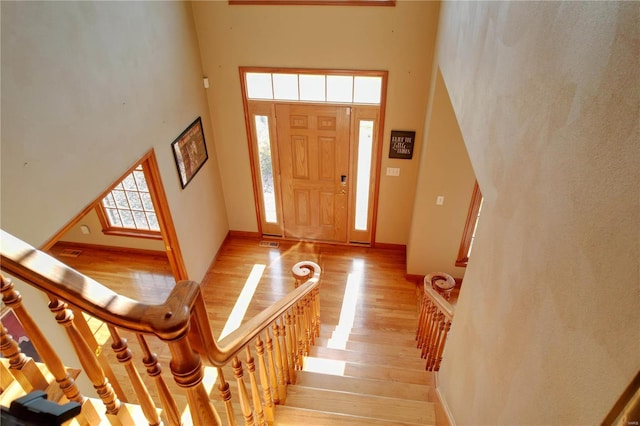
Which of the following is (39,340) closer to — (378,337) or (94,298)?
(94,298)

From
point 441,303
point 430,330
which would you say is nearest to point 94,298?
point 441,303

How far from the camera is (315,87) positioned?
4746mm

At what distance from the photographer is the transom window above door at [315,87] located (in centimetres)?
466

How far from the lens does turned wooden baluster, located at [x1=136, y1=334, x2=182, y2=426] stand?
1140 mm

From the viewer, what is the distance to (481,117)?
6.74 ft

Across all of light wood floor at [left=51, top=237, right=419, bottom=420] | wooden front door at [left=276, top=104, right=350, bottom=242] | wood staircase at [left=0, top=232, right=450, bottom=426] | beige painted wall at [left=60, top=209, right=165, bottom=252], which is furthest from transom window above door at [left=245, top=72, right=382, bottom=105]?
beige painted wall at [left=60, top=209, right=165, bottom=252]

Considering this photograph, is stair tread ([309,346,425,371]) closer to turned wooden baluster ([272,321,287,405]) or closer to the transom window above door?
turned wooden baluster ([272,321,287,405])

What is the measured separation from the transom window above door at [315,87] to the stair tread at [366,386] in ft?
10.0

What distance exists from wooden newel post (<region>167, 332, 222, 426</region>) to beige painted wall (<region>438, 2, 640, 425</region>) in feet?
3.06

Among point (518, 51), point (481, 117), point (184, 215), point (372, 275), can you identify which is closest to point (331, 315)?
point (372, 275)

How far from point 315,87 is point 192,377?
4.14 meters

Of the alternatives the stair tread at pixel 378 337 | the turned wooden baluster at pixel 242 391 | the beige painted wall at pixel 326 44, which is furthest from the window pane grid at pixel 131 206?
the turned wooden baluster at pixel 242 391

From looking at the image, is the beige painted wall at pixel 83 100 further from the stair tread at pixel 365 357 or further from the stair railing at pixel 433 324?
the stair railing at pixel 433 324

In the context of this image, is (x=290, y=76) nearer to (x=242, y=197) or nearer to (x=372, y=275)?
(x=242, y=197)
